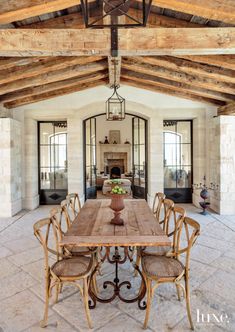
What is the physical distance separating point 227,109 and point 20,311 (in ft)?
17.9

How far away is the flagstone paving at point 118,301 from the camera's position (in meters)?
1.96

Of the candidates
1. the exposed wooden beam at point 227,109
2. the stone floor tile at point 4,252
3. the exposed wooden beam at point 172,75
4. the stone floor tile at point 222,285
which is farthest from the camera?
the exposed wooden beam at point 227,109

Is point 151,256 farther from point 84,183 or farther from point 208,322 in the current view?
point 84,183

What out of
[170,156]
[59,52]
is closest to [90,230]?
[59,52]

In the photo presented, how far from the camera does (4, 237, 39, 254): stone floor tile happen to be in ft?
11.4

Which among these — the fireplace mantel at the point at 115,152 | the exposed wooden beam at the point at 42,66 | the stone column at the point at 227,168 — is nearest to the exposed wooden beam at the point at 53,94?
the exposed wooden beam at the point at 42,66

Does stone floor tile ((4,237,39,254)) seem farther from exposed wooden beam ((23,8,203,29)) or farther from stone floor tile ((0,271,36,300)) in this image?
exposed wooden beam ((23,8,203,29))

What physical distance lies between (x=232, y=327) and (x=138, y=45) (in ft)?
9.65

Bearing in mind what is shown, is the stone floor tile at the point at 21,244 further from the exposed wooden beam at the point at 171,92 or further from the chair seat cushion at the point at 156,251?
the exposed wooden beam at the point at 171,92

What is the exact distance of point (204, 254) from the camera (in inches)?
128

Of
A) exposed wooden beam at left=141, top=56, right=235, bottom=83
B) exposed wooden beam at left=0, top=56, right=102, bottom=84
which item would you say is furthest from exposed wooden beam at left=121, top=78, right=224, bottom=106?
exposed wooden beam at left=0, top=56, right=102, bottom=84

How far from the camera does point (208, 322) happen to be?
198 centimetres

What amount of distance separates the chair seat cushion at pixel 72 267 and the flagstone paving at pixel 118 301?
1.40ft

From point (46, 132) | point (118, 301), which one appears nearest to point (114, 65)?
point (118, 301)
